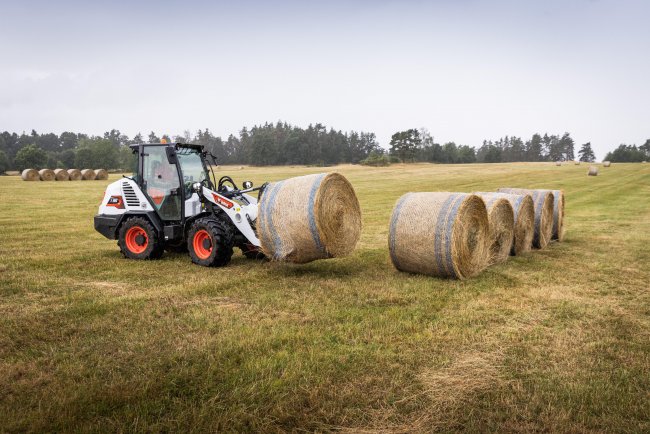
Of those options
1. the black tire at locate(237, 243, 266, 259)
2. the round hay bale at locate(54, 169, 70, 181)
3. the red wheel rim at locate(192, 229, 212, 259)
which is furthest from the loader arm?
the round hay bale at locate(54, 169, 70, 181)

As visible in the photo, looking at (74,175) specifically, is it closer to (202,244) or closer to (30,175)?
(30,175)

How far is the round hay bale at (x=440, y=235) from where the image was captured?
295 inches

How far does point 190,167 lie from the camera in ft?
31.1

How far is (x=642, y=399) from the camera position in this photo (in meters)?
3.88

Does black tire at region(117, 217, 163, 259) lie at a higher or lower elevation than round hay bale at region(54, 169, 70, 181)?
lower

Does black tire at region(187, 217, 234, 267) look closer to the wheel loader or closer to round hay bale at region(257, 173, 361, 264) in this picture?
the wheel loader

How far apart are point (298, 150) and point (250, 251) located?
79702 mm

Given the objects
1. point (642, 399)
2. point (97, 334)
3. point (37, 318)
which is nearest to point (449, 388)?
point (642, 399)

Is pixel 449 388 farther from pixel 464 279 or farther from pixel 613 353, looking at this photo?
pixel 464 279

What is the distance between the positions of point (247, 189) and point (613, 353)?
6.48 metres

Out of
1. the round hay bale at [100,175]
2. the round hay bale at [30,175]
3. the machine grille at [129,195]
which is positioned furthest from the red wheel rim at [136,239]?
the round hay bale at [100,175]

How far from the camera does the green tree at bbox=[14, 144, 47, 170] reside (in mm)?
73500

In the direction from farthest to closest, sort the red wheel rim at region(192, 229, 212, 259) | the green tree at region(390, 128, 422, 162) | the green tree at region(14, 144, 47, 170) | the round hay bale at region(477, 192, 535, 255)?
the green tree at region(390, 128, 422, 162), the green tree at region(14, 144, 47, 170), the round hay bale at region(477, 192, 535, 255), the red wheel rim at region(192, 229, 212, 259)

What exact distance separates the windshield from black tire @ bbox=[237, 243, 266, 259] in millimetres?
1410
